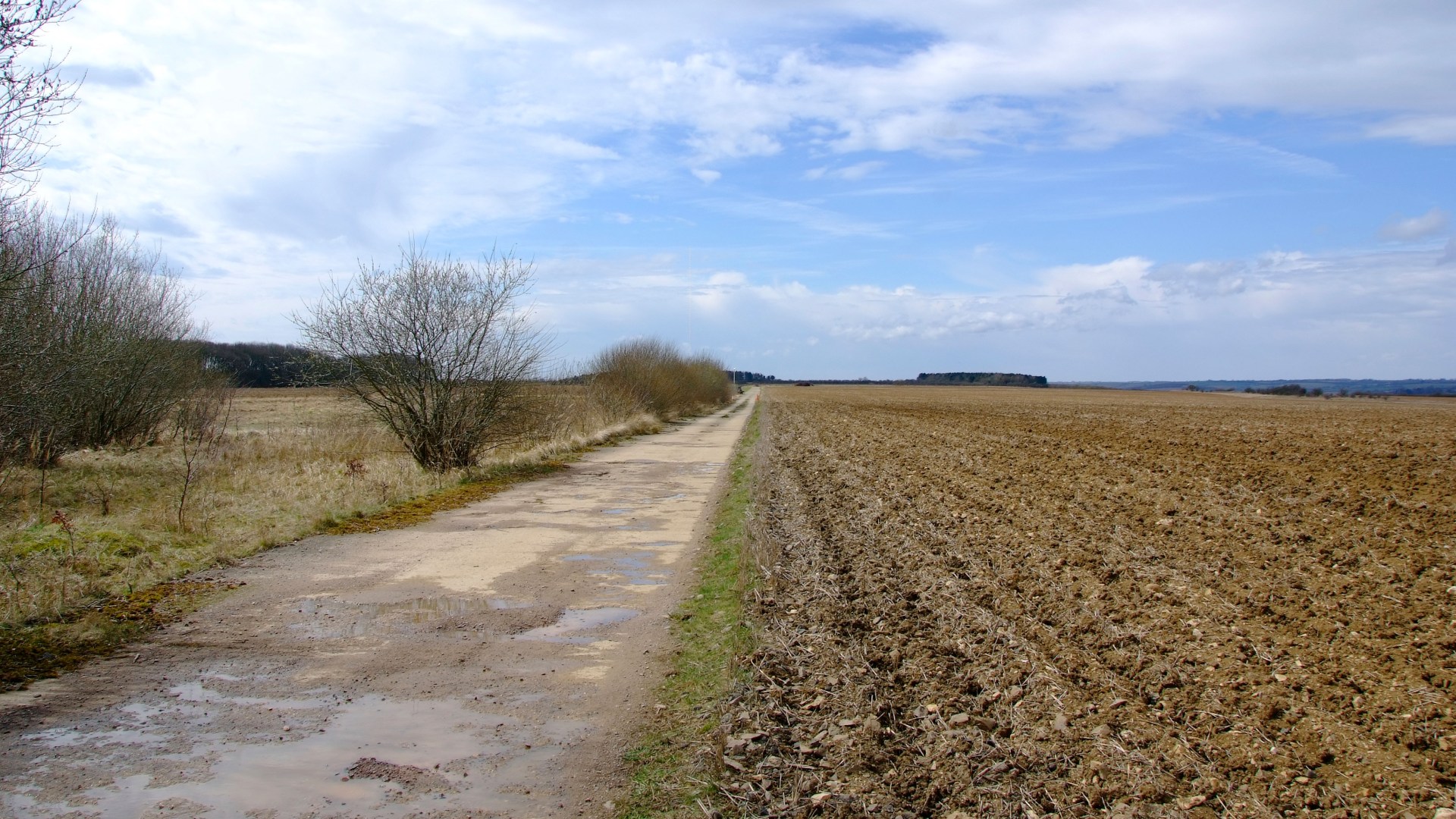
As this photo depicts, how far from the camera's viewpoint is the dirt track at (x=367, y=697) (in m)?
4.48

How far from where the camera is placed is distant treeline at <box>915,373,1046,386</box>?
145m

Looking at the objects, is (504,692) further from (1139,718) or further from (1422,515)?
(1422,515)

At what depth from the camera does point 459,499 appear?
1498 centimetres

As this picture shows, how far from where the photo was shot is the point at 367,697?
5855mm

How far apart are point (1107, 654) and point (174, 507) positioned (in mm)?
11983

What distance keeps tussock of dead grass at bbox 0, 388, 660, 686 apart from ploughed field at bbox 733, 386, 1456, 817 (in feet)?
17.2

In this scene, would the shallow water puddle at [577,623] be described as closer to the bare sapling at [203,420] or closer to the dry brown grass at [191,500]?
the dry brown grass at [191,500]

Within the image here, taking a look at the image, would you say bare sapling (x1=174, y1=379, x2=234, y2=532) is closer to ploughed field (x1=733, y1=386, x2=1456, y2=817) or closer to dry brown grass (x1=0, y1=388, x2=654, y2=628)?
dry brown grass (x1=0, y1=388, x2=654, y2=628)

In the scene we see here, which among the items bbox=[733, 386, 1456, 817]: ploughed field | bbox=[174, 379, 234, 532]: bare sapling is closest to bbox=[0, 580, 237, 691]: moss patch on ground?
bbox=[733, 386, 1456, 817]: ploughed field

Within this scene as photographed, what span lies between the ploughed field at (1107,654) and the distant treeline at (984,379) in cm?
13234

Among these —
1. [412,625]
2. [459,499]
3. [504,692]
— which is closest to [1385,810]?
[504,692]

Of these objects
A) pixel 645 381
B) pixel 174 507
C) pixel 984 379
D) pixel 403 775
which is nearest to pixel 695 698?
pixel 403 775

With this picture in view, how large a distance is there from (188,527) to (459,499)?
179 inches

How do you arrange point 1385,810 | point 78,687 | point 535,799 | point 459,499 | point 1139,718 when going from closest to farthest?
point 1385,810 → point 535,799 → point 1139,718 → point 78,687 → point 459,499
